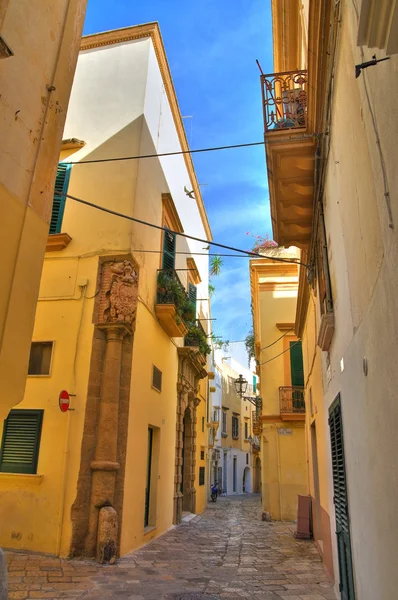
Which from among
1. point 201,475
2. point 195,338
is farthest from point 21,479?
point 201,475

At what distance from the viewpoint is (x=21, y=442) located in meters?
8.37

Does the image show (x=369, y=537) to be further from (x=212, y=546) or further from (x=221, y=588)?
(x=212, y=546)

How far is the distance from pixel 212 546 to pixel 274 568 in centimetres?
245

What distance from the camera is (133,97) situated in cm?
1151

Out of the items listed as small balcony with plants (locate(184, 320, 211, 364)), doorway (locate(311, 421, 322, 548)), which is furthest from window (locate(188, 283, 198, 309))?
doorway (locate(311, 421, 322, 548))

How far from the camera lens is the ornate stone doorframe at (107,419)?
769 cm

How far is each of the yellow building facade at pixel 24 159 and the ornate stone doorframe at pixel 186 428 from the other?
9.14 meters

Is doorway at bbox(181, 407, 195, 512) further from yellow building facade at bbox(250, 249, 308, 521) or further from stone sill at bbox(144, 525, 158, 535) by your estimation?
stone sill at bbox(144, 525, 158, 535)

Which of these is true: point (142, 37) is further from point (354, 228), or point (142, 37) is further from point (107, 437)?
point (354, 228)

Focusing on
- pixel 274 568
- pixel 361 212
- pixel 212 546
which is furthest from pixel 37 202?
pixel 212 546

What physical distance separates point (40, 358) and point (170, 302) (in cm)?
366

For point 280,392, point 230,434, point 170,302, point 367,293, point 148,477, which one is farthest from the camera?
point 230,434

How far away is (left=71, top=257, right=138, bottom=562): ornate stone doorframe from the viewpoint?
25.2 feet

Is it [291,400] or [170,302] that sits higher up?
[170,302]
